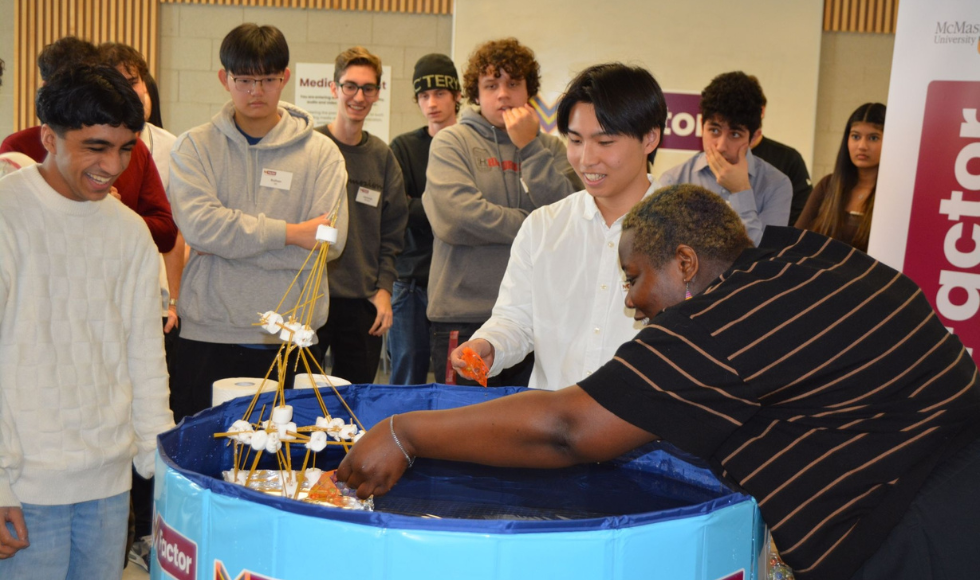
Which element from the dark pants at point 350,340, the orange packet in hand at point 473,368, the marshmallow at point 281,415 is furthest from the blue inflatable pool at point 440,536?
the dark pants at point 350,340

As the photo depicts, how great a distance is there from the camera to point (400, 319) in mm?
3996

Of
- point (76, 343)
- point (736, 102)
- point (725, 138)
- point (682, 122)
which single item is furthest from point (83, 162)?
point (682, 122)

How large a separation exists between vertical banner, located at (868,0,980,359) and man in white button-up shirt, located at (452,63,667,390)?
166cm

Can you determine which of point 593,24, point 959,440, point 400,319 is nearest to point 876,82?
point 593,24

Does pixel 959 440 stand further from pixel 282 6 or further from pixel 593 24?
pixel 282 6

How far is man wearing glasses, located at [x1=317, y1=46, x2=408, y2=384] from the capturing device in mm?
3477

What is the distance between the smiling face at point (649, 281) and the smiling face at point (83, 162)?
1.13m

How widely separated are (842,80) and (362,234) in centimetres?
589

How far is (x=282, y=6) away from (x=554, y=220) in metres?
6.31

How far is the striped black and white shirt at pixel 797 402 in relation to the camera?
4.09ft

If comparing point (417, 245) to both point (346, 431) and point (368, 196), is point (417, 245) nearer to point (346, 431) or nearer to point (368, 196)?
point (368, 196)

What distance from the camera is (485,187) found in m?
3.25

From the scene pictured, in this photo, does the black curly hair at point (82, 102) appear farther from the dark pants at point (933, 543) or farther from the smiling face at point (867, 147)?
the smiling face at point (867, 147)

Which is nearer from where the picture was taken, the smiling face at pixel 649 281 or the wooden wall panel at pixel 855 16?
the smiling face at pixel 649 281
